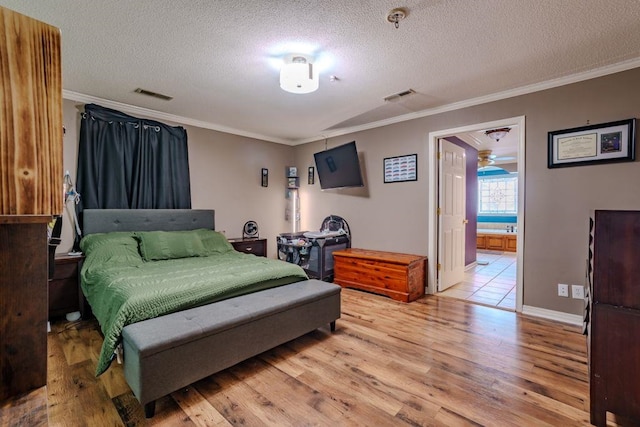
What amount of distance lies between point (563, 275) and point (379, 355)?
2074 mm

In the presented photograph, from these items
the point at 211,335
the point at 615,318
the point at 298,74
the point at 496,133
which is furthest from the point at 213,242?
the point at 496,133

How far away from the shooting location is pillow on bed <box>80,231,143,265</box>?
9.52 ft

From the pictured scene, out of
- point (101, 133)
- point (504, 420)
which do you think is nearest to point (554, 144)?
point (504, 420)

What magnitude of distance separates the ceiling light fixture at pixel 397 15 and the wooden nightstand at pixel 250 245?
10.9ft

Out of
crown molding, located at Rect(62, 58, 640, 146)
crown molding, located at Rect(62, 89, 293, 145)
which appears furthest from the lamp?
crown molding, located at Rect(62, 89, 293, 145)

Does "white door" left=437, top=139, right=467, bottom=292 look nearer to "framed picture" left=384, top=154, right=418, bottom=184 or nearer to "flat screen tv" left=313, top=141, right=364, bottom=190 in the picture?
"framed picture" left=384, top=154, right=418, bottom=184

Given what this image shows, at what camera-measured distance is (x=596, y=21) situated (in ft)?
6.57

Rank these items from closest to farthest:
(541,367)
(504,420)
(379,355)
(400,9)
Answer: (504,420) → (400,9) → (541,367) → (379,355)

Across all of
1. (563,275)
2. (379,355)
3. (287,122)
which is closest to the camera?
(379,355)

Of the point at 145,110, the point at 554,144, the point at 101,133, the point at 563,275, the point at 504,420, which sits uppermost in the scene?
the point at 145,110

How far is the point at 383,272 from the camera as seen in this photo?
3742 mm

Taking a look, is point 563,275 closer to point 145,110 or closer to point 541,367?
point 541,367

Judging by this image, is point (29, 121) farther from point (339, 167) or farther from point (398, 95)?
point (339, 167)

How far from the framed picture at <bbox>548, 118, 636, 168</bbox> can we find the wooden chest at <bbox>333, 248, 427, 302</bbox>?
5.79 feet
